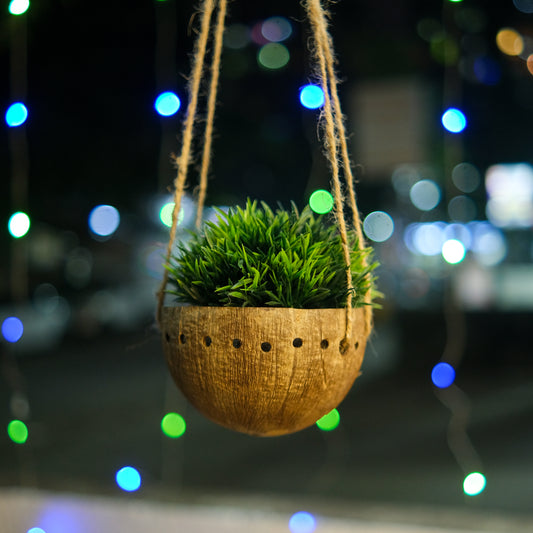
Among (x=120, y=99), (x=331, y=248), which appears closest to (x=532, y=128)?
(x=120, y=99)

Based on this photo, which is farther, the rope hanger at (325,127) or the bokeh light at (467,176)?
the bokeh light at (467,176)

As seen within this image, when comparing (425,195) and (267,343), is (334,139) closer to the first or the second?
(267,343)

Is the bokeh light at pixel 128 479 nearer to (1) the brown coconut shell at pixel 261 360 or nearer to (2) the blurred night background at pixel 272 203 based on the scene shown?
(2) the blurred night background at pixel 272 203

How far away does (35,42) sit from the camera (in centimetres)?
215

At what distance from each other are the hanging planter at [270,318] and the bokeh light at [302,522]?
1.12m

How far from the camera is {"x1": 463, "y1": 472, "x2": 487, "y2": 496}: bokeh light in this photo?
210 centimetres

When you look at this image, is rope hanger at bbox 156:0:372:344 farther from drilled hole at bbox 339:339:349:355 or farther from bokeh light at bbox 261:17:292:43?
bokeh light at bbox 261:17:292:43

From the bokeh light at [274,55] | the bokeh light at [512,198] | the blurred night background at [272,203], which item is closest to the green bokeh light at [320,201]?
the blurred night background at [272,203]

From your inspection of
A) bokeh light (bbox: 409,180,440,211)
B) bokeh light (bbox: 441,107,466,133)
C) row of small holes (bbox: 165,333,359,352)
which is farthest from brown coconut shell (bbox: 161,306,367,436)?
bokeh light (bbox: 409,180,440,211)

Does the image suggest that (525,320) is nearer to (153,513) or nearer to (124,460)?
(124,460)

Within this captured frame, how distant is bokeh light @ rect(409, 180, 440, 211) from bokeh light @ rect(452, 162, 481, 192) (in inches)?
100

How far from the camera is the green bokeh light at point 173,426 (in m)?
2.71

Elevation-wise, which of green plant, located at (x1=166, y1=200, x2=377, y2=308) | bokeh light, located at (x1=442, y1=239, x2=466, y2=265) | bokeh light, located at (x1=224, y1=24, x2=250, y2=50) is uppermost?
bokeh light, located at (x1=224, y1=24, x2=250, y2=50)

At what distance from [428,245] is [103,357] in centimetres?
499
